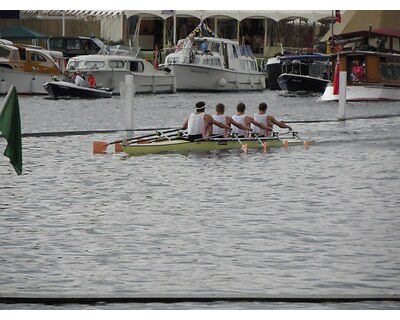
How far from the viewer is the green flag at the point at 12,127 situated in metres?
7.78

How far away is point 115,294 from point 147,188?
543 cm

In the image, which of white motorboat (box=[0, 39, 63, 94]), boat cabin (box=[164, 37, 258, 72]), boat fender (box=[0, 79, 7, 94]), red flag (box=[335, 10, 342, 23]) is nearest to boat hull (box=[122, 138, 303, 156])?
boat cabin (box=[164, 37, 258, 72])

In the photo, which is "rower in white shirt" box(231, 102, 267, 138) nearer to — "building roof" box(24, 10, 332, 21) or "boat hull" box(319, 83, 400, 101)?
"boat hull" box(319, 83, 400, 101)

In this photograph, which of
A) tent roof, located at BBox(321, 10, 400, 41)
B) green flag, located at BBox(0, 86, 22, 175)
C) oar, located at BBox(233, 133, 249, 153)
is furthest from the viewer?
oar, located at BBox(233, 133, 249, 153)

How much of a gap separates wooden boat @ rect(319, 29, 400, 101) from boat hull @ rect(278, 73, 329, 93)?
25cm

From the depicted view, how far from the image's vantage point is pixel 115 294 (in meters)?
8.21

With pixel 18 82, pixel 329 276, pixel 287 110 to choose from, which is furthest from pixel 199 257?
pixel 287 110

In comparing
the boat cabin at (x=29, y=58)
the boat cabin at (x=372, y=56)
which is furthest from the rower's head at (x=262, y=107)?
the boat cabin at (x=29, y=58)

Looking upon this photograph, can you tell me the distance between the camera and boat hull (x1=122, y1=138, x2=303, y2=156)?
1523 centimetres

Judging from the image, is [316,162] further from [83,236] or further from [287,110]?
[83,236]

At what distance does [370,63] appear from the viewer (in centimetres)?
1234

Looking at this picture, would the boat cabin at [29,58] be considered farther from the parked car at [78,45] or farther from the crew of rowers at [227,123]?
the crew of rowers at [227,123]

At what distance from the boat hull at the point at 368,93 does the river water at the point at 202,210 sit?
0.12 metres

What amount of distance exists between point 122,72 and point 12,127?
671cm
